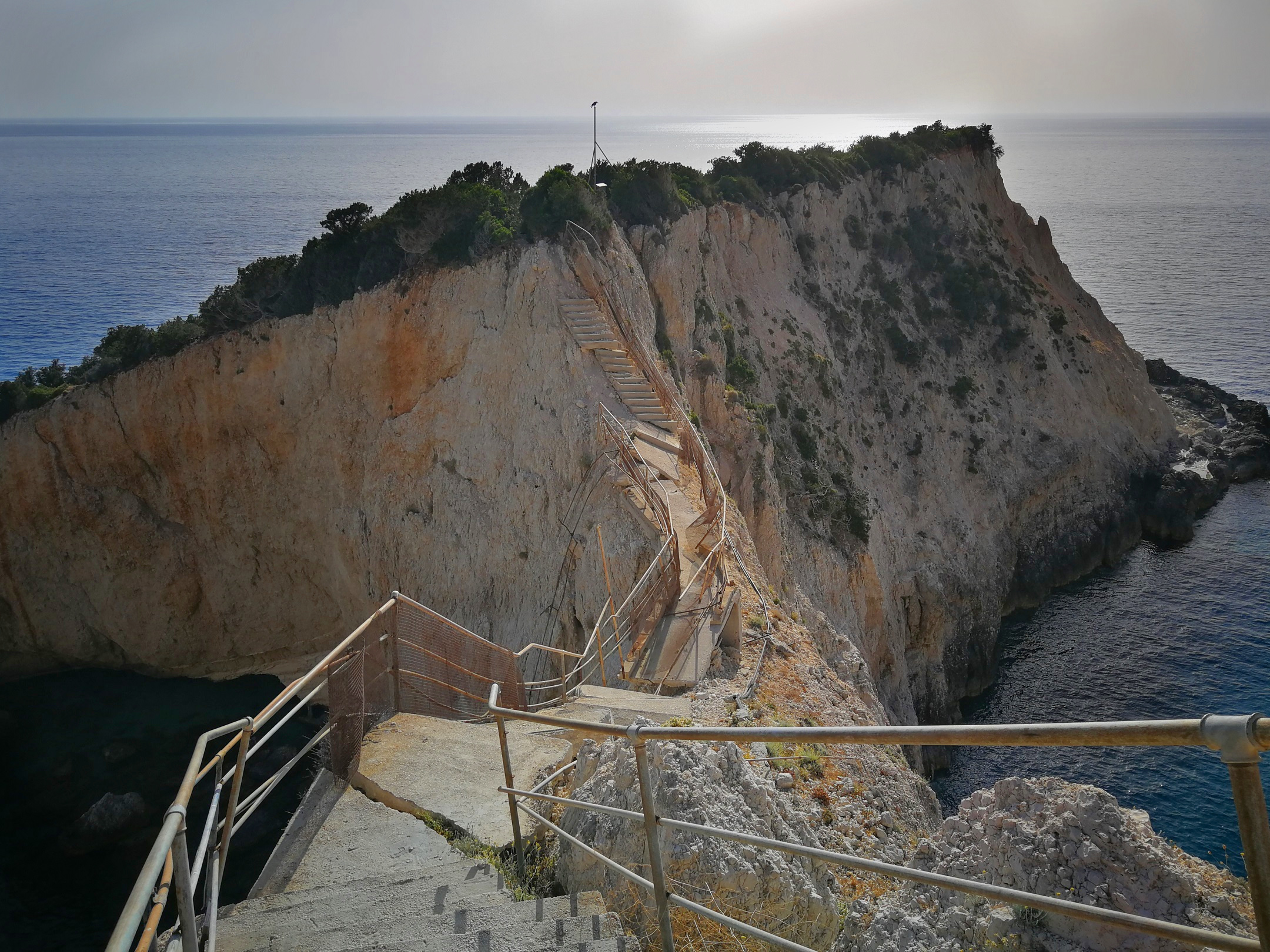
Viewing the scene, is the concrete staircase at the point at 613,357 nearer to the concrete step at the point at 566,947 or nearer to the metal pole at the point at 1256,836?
the concrete step at the point at 566,947

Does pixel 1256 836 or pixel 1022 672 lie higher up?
pixel 1256 836

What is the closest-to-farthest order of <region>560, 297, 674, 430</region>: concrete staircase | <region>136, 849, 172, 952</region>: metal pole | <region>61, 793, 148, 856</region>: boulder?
<region>136, 849, 172, 952</region>: metal pole < <region>61, 793, 148, 856</region>: boulder < <region>560, 297, 674, 430</region>: concrete staircase

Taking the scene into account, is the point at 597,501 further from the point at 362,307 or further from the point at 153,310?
the point at 153,310

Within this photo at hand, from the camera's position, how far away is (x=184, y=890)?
3711 millimetres

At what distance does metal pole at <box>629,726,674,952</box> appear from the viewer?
4.29m

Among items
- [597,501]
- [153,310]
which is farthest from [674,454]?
Answer: [153,310]

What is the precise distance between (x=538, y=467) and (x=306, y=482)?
9305mm

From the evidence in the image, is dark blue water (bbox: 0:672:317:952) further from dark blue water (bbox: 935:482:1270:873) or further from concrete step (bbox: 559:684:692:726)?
dark blue water (bbox: 935:482:1270:873)

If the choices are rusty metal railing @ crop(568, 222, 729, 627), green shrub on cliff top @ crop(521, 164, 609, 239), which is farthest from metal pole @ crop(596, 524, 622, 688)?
green shrub on cliff top @ crop(521, 164, 609, 239)

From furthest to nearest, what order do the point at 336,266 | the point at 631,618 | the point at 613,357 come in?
the point at 336,266
the point at 613,357
the point at 631,618

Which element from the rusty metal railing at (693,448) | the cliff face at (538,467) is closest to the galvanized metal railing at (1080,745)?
the rusty metal railing at (693,448)

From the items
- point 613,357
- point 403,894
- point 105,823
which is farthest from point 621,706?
point 105,823

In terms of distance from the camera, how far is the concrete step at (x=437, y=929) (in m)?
5.06

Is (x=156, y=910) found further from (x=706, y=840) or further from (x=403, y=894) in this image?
(x=706, y=840)
